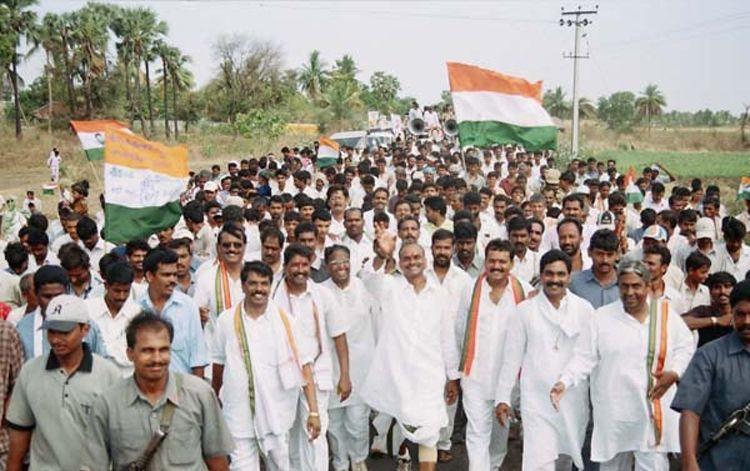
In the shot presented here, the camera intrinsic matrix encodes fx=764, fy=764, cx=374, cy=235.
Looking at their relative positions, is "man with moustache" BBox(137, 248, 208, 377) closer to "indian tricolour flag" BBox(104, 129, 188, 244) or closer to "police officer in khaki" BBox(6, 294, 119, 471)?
"police officer in khaki" BBox(6, 294, 119, 471)

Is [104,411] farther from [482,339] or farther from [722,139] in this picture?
[722,139]

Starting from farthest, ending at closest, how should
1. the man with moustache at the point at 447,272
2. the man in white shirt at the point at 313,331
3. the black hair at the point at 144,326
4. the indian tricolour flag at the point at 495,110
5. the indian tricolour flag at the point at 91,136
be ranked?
the indian tricolour flag at the point at 91,136 < the indian tricolour flag at the point at 495,110 < the man with moustache at the point at 447,272 < the man in white shirt at the point at 313,331 < the black hair at the point at 144,326

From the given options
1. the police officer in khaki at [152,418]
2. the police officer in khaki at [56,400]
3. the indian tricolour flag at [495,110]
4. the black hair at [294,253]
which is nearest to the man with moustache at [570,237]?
the black hair at [294,253]

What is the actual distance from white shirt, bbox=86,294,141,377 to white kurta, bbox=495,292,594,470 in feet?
8.25

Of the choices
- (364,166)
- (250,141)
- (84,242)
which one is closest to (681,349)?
(84,242)

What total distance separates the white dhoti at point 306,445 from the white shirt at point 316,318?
0.14m

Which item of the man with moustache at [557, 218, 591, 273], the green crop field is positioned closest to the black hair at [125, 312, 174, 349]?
the man with moustache at [557, 218, 591, 273]

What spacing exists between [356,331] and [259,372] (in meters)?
1.30

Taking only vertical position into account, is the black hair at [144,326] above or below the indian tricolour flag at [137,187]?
below

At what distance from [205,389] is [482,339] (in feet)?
8.24

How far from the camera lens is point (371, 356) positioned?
19.1 ft

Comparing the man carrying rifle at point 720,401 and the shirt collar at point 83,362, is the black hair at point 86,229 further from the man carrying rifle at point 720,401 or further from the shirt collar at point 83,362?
the man carrying rifle at point 720,401

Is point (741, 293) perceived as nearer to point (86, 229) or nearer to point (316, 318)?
point (316, 318)

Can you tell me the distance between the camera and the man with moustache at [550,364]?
4.91 m
